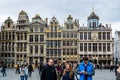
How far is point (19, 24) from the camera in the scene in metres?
80.2

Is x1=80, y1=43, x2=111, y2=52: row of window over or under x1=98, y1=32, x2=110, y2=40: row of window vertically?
under

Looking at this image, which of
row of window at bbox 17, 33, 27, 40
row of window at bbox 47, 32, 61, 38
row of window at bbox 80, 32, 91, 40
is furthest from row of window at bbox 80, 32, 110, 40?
row of window at bbox 17, 33, 27, 40

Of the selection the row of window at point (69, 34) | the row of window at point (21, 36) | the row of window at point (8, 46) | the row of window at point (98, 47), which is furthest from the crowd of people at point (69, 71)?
the row of window at point (8, 46)

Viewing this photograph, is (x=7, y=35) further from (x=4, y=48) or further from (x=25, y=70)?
(x=25, y=70)

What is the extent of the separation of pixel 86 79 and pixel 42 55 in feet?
228

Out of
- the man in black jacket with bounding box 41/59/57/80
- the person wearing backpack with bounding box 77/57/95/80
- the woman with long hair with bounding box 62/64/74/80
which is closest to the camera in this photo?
the man in black jacket with bounding box 41/59/57/80

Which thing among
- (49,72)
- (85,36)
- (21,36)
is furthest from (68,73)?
(21,36)

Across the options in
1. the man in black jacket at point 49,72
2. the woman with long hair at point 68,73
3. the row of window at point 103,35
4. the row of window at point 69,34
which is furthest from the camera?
the row of window at point 69,34

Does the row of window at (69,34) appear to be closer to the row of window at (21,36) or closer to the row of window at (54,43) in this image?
the row of window at (54,43)

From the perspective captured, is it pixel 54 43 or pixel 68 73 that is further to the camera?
pixel 54 43

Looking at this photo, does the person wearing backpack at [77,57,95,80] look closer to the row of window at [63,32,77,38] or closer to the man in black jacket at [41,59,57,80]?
the man in black jacket at [41,59,57,80]

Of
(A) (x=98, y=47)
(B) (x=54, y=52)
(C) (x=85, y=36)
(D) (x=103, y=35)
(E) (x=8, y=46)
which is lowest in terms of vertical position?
(B) (x=54, y=52)

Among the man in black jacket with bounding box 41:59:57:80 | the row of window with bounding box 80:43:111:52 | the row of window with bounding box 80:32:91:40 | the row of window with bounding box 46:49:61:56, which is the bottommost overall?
the row of window with bounding box 46:49:61:56

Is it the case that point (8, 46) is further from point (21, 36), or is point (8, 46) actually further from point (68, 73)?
point (68, 73)
